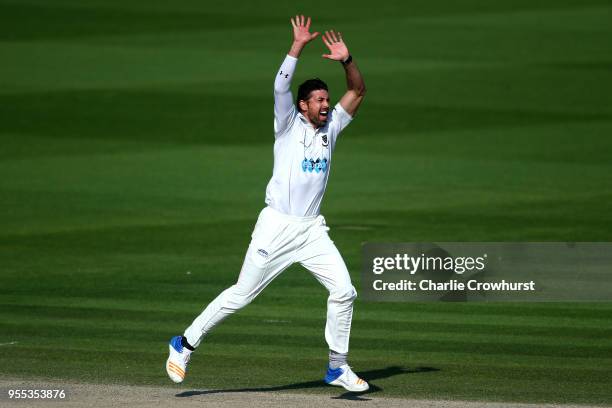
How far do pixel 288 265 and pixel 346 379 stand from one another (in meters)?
1.05

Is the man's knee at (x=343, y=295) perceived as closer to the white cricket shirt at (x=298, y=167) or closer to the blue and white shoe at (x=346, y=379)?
the blue and white shoe at (x=346, y=379)

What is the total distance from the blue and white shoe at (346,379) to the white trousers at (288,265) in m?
0.17

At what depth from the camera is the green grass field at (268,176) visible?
1255 centimetres

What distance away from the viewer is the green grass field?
12555mm

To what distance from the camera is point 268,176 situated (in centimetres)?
2664

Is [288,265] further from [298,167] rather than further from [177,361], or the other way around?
[177,361]

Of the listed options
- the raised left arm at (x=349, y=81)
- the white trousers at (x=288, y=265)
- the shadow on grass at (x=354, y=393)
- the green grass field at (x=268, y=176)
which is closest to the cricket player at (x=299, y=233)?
the white trousers at (x=288, y=265)

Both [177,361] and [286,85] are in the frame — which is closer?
[286,85]

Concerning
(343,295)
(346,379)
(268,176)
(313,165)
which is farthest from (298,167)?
(268,176)

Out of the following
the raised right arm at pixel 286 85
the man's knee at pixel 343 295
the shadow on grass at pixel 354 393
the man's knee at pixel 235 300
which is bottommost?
the shadow on grass at pixel 354 393

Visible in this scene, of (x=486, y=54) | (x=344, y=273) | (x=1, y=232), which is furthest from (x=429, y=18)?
(x=344, y=273)

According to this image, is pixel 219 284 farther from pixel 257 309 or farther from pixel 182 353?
pixel 182 353

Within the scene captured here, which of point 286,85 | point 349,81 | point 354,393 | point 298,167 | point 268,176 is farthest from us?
point 268,176

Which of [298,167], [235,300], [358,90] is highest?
[358,90]
